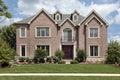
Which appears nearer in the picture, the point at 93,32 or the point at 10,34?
the point at 93,32

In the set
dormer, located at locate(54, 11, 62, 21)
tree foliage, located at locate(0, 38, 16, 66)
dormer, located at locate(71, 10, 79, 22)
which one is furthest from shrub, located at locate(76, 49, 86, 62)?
tree foliage, located at locate(0, 38, 16, 66)

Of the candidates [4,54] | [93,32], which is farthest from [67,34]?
[4,54]

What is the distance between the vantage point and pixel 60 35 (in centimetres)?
4562

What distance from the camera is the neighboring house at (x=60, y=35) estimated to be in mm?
44938

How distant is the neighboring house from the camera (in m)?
44.9

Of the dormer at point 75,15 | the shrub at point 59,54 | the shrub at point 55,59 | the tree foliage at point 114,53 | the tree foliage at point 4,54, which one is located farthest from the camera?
the dormer at point 75,15

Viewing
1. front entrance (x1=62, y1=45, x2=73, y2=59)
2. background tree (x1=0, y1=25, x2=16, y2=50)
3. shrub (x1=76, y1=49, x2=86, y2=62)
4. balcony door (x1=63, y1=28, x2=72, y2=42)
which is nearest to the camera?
shrub (x1=76, y1=49, x2=86, y2=62)

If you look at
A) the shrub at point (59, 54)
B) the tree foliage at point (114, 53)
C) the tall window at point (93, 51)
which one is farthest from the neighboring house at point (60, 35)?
the tree foliage at point (114, 53)

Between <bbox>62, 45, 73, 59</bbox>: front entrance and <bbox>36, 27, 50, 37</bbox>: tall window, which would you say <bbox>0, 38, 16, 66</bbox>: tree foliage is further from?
<bbox>62, 45, 73, 59</bbox>: front entrance

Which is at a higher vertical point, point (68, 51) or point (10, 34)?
point (10, 34)

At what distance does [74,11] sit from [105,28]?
6809 millimetres

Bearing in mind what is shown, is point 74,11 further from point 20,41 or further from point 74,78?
point 74,78

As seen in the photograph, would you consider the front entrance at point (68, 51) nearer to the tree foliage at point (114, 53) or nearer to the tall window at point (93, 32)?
the tall window at point (93, 32)

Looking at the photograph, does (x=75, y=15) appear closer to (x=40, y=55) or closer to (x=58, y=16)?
(x=58, y=16)
